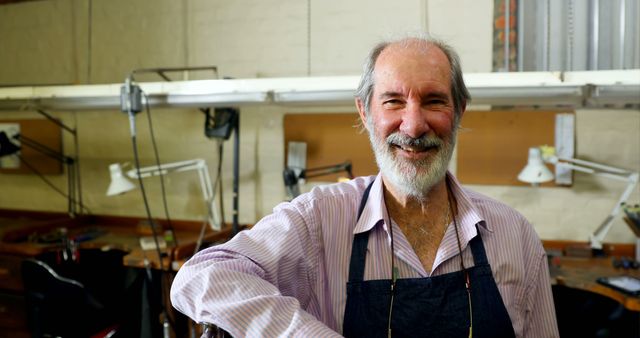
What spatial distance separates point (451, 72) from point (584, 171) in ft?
5.59

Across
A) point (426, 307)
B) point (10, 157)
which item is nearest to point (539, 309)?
point (426, 307)

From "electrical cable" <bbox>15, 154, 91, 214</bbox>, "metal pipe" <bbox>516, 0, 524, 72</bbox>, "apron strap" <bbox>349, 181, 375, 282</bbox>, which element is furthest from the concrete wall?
"apron strap" <bbox>349, 181, 375, 282</bbox>

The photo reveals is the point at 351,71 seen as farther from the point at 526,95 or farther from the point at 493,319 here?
the point at 493,319

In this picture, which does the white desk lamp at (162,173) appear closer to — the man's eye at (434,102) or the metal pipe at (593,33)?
the man's eye at (434,102)

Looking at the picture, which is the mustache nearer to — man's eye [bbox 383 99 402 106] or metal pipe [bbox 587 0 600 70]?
man's eye [bbox 383 99 402 106]

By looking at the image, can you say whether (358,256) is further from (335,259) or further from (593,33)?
(593,33)

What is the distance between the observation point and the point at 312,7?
2.97 metres

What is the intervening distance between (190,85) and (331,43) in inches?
39.8

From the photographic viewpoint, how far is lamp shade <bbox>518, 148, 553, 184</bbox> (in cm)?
236

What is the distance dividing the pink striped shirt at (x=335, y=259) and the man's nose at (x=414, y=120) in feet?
0.61

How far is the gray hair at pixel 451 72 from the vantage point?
1.11 meters

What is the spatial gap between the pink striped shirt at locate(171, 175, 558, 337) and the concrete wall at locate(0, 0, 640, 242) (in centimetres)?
170

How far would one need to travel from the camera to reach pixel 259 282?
2.88ft

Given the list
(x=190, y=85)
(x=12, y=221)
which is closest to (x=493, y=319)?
(x=190, y=85)
